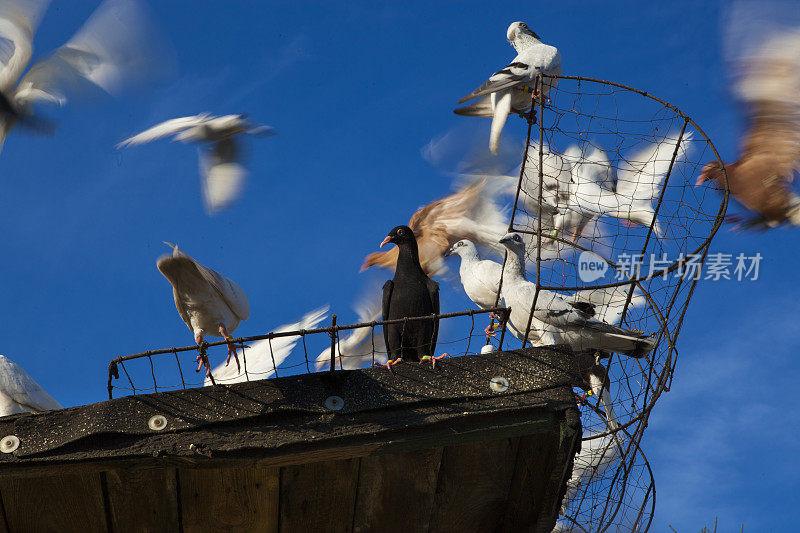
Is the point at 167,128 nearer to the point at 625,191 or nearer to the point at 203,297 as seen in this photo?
the point at 203,297

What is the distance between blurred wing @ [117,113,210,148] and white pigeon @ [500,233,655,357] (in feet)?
9.92

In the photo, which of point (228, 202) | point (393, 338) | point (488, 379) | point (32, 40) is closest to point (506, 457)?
point (488, 379)

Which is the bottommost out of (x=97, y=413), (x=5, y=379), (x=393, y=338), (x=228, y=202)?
(x=97, y=413)

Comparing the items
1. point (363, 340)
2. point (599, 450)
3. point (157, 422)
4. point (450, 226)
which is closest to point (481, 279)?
point (363, 340)

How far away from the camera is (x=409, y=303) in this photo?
746cm

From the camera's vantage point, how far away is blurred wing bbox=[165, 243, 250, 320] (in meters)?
7.77

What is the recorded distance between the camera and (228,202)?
25.8 ft

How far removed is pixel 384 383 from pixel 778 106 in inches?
181

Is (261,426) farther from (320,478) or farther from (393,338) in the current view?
(393,338)

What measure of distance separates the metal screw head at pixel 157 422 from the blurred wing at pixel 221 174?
3672 mm

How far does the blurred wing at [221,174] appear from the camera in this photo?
7875 mm

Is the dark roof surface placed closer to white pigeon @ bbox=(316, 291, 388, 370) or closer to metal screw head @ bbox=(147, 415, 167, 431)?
metal screw head @ bbox=(147, 415, 167, 431)

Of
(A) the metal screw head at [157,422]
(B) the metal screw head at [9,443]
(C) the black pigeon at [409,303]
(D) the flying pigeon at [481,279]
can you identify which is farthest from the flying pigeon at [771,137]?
(B) the metal screw head at [9,443]

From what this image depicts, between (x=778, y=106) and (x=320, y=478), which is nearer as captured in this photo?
(x=320, y=478)
